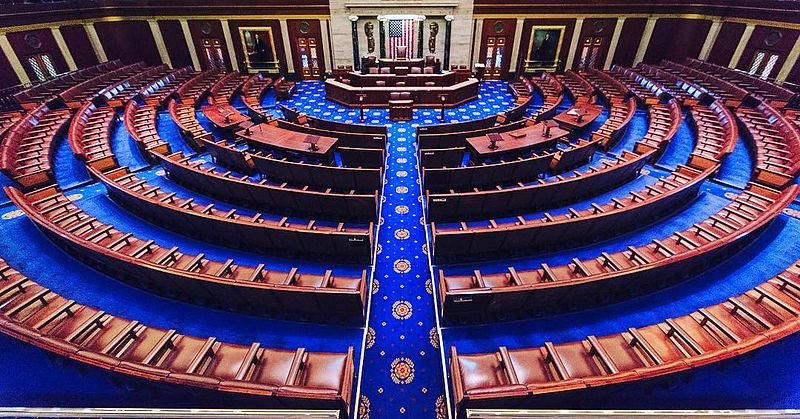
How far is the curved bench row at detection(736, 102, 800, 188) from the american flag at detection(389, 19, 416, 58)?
13.8 m

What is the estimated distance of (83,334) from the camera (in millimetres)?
3369

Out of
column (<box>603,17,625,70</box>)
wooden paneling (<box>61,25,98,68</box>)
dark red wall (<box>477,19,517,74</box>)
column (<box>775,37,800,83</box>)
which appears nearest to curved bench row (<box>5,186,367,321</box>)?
wooden paneling (<box>61,25,98,68</box>)

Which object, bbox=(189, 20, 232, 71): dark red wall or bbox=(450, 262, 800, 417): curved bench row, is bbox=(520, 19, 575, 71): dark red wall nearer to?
bbox=(189, 20, 232, 71): dark red wall

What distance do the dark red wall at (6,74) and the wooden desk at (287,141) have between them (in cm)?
1168

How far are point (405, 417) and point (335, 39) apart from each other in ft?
57.6

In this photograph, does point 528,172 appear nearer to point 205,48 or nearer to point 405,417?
point 405,417

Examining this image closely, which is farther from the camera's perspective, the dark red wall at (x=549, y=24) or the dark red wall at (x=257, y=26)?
the dark red wall at (x=257, y=26)

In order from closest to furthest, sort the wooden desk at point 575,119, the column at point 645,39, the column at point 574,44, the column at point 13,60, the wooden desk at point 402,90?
the wooden desk at point 575,119 → the column at point 13,60 → the wooden desk at point 402,90 → the column at point 645,39 → the column at point 574,44

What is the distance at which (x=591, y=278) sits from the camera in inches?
145

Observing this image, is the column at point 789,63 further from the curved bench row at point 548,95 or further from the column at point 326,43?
the column at point 326,43

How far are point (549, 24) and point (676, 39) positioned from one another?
6.26 metres

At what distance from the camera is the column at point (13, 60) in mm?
Result: 11734

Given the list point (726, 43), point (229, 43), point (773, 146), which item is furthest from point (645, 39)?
point (229, 43)

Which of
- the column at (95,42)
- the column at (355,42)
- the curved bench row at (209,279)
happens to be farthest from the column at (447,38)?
the column at (95,42)
